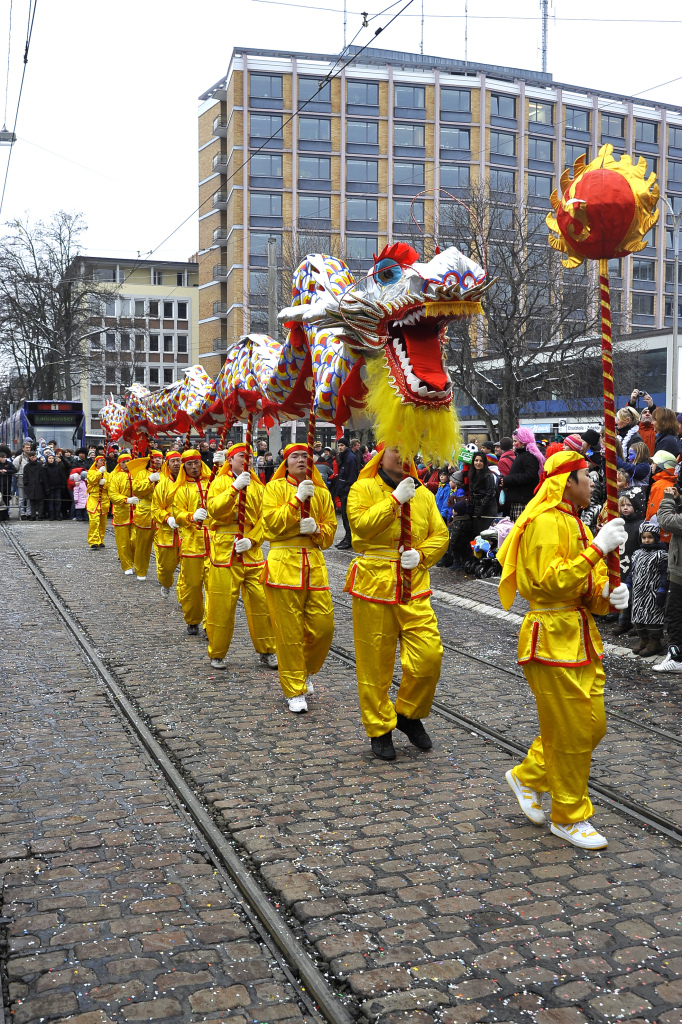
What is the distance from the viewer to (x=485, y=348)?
2728 cm

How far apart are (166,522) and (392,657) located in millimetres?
5812

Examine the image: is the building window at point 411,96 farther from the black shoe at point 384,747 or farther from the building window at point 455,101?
the black shoe at point 384,747

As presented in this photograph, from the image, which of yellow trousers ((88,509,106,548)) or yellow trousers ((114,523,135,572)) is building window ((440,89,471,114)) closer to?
yellow trousers ((88,509,106,548))

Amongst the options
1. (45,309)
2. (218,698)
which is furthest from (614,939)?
(45,309)

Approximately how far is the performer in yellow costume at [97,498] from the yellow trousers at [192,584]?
8.21 metres

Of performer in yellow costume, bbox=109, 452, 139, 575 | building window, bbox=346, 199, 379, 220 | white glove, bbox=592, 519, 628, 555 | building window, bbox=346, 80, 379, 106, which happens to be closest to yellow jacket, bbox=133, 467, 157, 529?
performer in yellow costume, bbox=109, 452, 139, 575

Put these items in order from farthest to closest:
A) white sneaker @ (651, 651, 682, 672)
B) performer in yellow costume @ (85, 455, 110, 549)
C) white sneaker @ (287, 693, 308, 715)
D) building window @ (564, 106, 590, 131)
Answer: building window @ (564, 106, 590, 131) → performer in yellow costume @ (85, 455, 110, 549) → white sneaker @ (651, 651, 682, 672) → white sneaker @ (287, 693, 308, 715)

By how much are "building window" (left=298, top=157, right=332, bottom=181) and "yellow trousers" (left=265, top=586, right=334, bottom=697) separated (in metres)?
49.6

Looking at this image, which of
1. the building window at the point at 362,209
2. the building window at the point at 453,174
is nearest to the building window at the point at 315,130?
the building window at the point at 362,209

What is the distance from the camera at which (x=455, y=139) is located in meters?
54.4

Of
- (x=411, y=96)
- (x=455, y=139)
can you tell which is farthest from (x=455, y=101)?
(x=411, y=96)

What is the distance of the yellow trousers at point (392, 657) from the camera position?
5.55m

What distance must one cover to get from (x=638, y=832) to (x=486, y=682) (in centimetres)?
294

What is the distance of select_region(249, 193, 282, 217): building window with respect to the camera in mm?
52531
